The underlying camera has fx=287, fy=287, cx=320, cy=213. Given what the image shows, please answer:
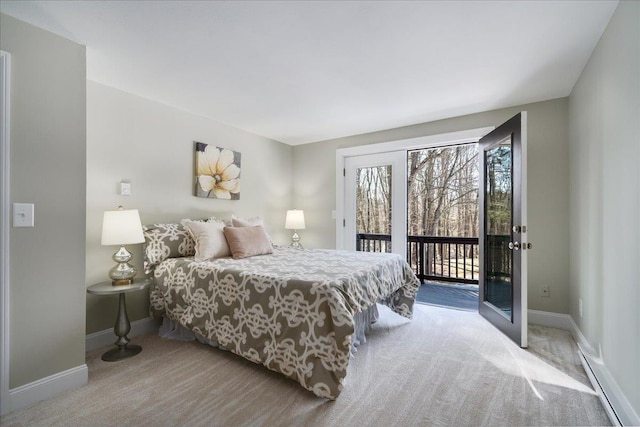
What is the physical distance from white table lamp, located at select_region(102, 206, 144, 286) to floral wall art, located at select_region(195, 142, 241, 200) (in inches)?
42.3

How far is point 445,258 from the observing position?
5.32 metres

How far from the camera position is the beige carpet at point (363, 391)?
1606 mm

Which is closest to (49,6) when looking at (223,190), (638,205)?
(223,190)

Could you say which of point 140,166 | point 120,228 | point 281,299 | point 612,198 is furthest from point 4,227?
point 612,198

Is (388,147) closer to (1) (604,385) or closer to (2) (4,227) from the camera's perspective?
(1) (604,385)

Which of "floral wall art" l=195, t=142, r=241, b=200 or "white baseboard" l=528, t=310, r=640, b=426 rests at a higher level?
"floral wall art" l=195, t=142, r=241, b=200

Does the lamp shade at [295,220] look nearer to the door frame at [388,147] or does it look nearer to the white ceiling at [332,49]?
the door frame at [388,147]

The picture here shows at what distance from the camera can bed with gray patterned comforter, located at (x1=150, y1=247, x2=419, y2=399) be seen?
5.84ft

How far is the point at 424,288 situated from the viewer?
4.99m

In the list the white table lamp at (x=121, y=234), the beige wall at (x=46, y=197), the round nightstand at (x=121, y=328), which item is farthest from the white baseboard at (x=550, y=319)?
the beige wall at (x=46, y=197)

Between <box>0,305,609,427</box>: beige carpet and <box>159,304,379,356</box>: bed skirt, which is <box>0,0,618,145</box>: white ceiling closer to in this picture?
<box>159,304,379,356</box>: bed skirt

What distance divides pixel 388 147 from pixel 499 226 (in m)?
1.78

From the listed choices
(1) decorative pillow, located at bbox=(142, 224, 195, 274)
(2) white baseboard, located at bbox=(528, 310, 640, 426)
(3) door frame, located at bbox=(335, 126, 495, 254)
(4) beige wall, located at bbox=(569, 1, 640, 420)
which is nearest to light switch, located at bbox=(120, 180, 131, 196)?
(1) decorative pillow, located at bbox=(142, 224, 195, 274)

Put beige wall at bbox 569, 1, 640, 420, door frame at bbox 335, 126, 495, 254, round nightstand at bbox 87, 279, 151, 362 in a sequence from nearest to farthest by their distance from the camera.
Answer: beige wall at bbox 569, 1, 640, 420 < round nightstand at bbox 87, 279, 151, 362 < door frame at bbox 335, 126, 495, 254
